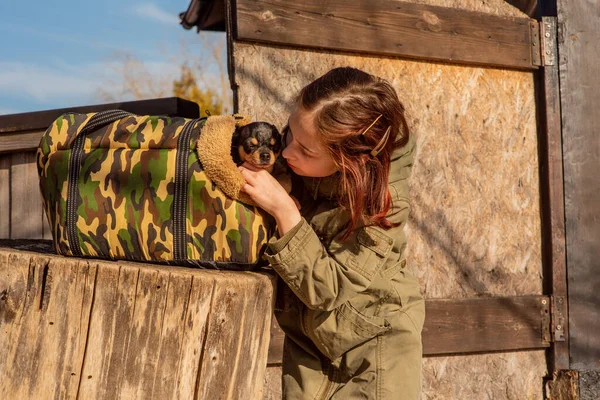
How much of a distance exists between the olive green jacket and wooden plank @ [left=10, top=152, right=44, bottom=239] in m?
2.42

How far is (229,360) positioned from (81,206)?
0.65 meters

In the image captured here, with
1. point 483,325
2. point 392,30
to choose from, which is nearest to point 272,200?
point 392,30

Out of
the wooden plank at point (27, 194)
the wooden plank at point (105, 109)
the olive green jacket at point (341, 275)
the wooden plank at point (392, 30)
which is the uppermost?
the wooden plank at point (392, 30)

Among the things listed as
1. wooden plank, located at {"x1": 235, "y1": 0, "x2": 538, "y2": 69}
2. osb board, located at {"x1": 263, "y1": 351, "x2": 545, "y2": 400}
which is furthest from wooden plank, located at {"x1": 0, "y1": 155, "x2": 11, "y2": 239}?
osb board, located at {"x1": 263, "y1": 351, "x2": 545, "y2": 400}

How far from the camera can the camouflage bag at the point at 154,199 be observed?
196 cm

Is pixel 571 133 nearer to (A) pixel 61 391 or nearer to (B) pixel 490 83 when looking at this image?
(B) pixel 490 83

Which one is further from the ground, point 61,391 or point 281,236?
point 281,236

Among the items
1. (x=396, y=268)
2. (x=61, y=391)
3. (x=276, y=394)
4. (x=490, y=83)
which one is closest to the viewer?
(x=61, y=391)

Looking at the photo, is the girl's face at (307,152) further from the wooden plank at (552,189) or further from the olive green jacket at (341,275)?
the wooden plank at (552,189)

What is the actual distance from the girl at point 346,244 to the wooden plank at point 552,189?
6.67ft

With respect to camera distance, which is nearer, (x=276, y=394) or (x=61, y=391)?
(x=61, y=391)

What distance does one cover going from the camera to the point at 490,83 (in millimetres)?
3969

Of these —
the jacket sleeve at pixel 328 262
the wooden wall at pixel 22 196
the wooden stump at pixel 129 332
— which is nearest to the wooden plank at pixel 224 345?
the wooden stump at pixel 129 332

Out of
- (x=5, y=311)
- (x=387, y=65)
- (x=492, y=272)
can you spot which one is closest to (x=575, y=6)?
(x=387, y=65)
